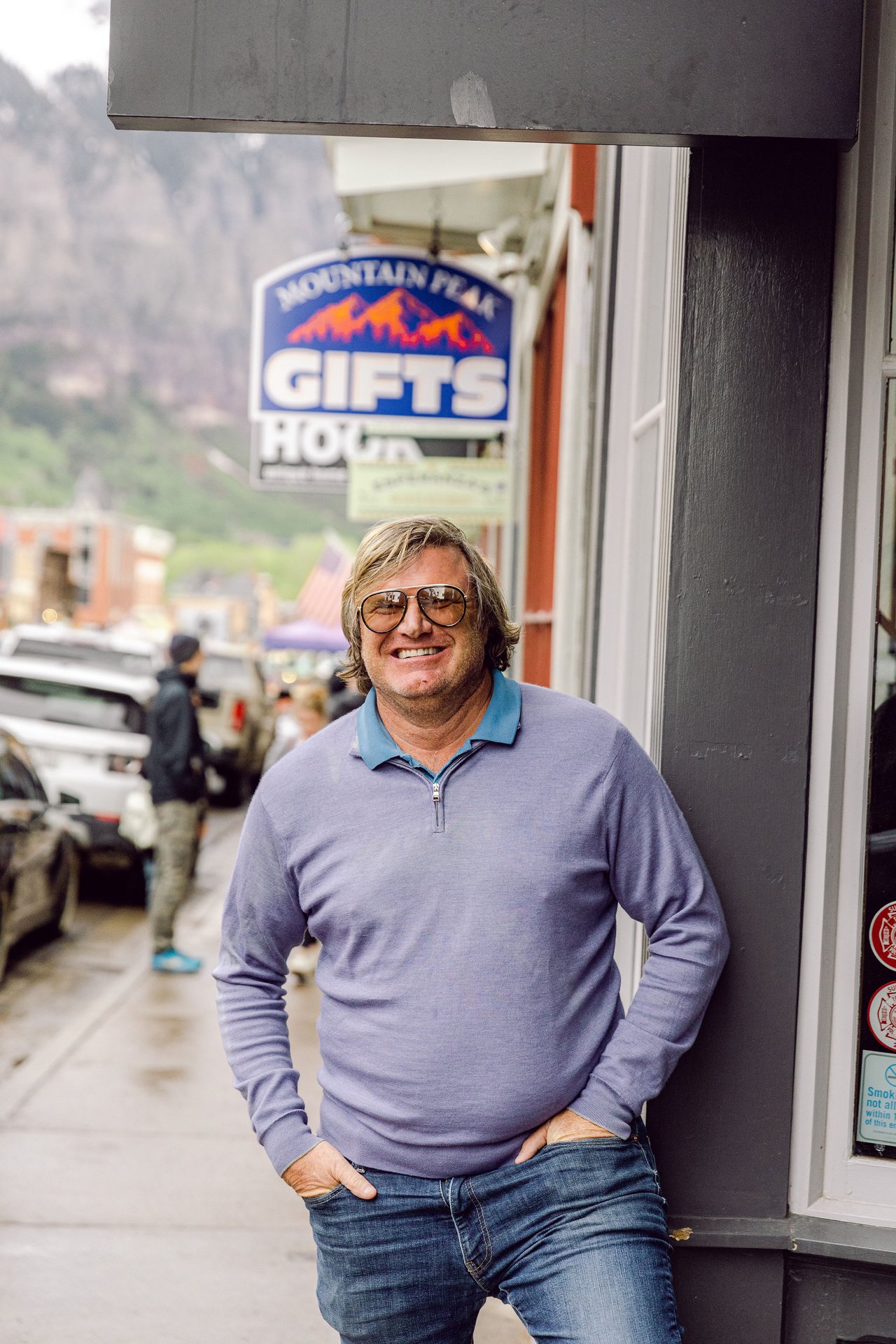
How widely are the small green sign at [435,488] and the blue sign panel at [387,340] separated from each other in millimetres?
646

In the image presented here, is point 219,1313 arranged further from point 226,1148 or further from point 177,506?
point 177,506

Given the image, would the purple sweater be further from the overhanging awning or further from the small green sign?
the small green sign

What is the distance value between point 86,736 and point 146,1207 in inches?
272

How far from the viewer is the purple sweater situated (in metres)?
2.42

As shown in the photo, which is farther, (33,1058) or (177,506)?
(177,506)

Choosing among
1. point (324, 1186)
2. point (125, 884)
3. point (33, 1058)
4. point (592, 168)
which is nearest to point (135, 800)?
point (125, 884)

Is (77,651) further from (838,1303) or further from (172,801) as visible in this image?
(838,1303)

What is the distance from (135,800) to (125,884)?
4.47 ft

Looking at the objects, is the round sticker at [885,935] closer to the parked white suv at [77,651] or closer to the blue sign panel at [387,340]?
the blue sign panel at [387,340]


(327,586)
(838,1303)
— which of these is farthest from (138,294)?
(838,1303)

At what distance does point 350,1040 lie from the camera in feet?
8.27

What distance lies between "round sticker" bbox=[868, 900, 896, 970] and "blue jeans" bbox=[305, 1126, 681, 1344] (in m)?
0.72

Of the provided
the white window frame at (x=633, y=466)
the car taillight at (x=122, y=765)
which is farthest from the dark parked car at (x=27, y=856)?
the white window frame at (x=633, y=466)

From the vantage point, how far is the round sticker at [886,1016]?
295 centimetres
